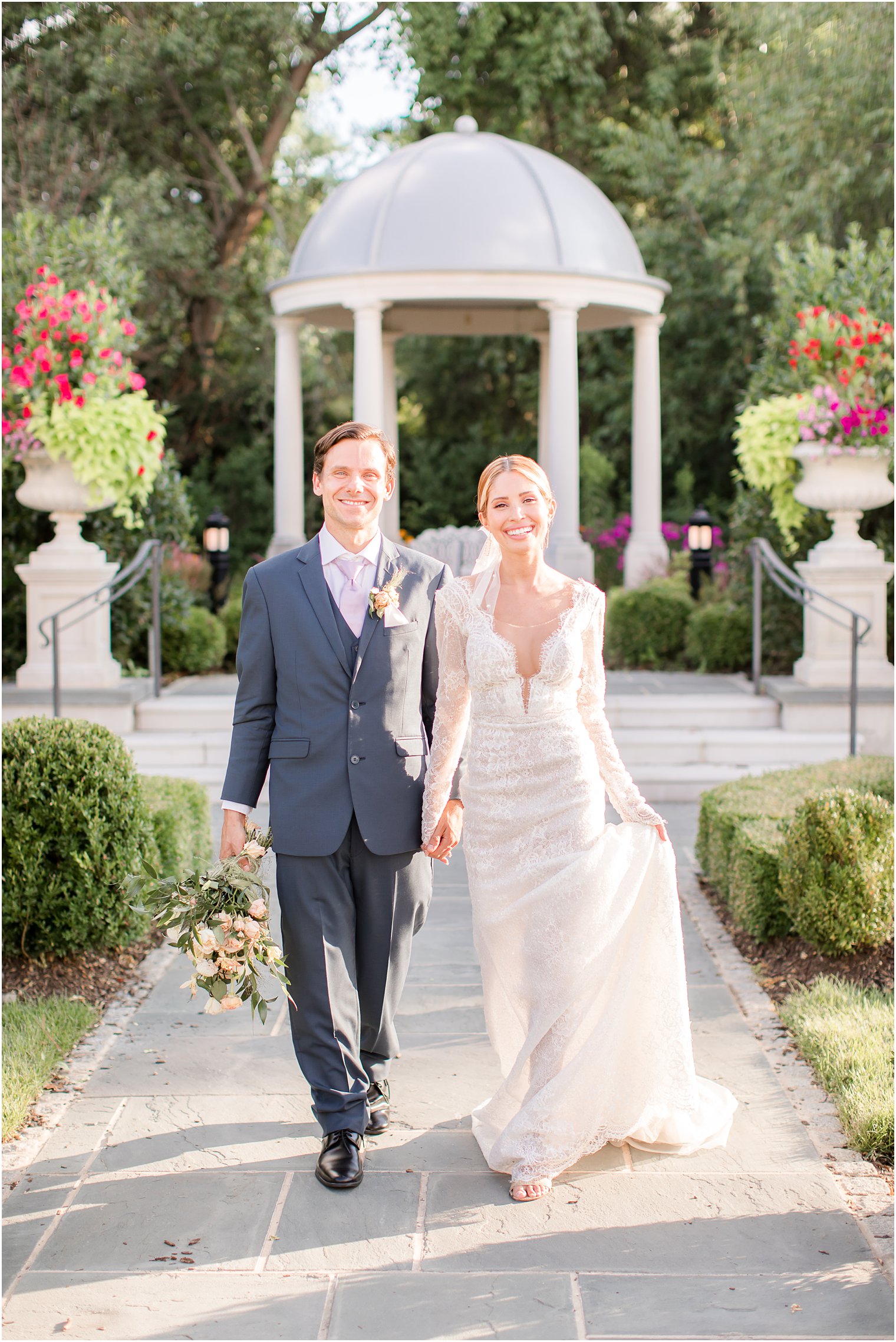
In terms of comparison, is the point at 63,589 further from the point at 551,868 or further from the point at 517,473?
the point at 551,868

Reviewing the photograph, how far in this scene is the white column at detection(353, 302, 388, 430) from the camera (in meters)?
12.8

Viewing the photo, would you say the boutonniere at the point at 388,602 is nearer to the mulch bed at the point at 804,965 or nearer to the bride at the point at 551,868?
the bride at the point at 551,868

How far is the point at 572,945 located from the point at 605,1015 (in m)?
0.22

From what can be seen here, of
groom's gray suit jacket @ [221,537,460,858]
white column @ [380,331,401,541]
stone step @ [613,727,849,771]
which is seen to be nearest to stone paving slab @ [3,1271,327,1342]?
groom's gray suit jacket @ [221,537,460,858]

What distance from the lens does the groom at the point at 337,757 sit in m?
3.65

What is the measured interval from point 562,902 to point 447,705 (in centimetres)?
65

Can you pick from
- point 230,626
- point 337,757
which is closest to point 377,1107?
point 337,757

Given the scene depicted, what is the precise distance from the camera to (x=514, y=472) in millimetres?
3701

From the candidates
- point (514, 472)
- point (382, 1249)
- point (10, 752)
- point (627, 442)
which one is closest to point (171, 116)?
point (627, 442)

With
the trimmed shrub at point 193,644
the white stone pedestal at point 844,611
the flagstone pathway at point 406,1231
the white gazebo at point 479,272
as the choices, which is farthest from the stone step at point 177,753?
the flagstone pathway at point 406,1231

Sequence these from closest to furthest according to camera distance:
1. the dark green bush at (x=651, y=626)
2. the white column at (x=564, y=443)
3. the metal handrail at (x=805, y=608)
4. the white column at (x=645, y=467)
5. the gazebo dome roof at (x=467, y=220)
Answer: the metal handrail at (x=805, y=608)
the dark green bush at (x=651, y=626)
the gazebo dome roof at (x=467, y=220)
the white column at (x=564, y=443)
the white column at (x=645, y=467)

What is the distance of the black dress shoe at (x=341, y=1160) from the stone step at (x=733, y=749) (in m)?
5.98

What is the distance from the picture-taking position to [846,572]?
1014 cm

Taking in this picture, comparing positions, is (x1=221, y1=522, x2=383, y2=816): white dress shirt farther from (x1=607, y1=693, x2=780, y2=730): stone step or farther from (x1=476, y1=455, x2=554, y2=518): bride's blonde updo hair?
(x1=607, y1=693, x2=780, y2=730): stone step
